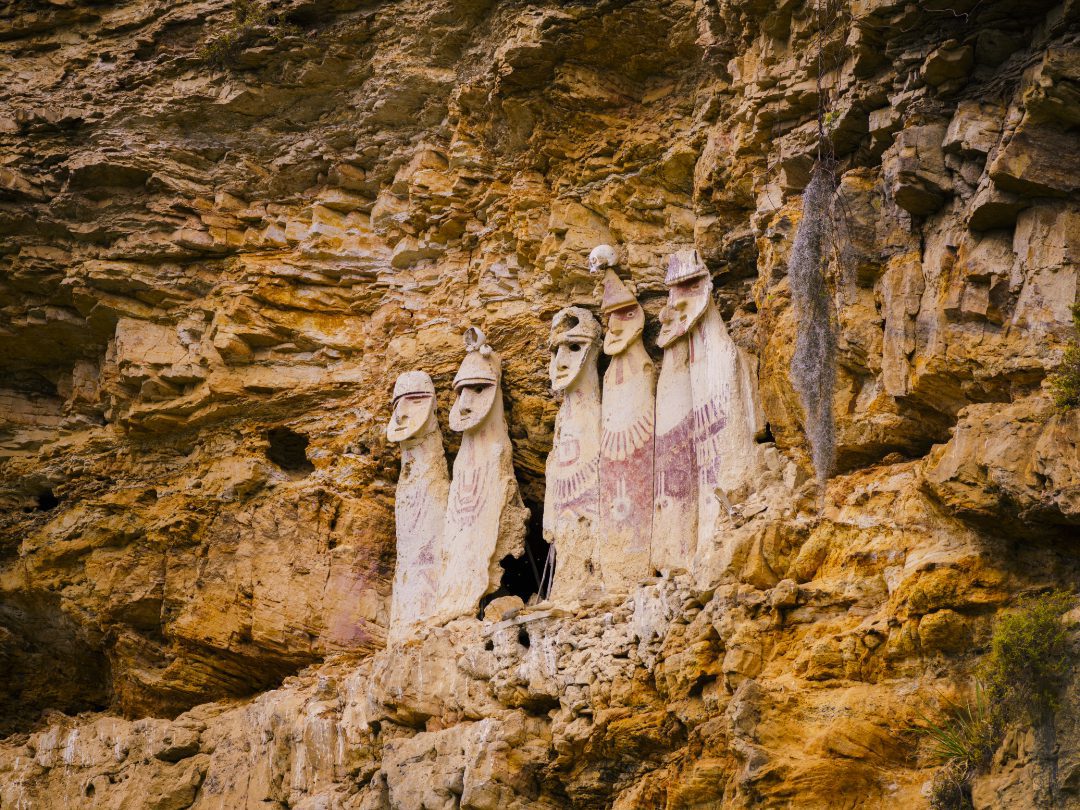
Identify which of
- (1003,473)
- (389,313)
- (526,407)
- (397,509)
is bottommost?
(1003,473)

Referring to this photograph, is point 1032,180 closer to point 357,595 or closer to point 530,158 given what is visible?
point 530,158

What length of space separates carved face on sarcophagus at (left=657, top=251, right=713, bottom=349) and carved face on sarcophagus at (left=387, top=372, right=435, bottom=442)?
235 cm

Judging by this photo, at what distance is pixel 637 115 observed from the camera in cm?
1268

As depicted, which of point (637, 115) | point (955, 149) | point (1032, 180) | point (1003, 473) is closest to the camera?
point (1003, 473)

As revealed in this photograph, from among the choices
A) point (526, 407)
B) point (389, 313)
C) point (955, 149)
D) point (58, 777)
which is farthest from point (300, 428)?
point (955, 149)

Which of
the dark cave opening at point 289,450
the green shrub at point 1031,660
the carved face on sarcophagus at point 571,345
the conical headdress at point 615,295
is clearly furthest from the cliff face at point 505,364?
the carved face on sarcophagus at point 571,345

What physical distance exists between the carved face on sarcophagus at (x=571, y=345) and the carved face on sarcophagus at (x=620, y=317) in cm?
14

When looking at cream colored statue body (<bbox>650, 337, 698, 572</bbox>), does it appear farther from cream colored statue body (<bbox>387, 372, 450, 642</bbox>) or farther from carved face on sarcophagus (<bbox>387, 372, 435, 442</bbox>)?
carved face on sarcophagus (<bbox>387, 372, 435, 442</bbox>)

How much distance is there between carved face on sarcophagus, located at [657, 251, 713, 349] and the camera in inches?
436

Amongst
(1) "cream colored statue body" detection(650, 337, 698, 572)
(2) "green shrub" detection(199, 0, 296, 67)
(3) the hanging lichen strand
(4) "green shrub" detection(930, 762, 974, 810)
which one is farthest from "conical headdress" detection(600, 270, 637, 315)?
(4) "green shrub" detection(930, 762, 974, 810)

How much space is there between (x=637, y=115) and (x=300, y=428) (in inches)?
157

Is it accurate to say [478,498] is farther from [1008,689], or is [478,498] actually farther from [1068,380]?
[1008,689]

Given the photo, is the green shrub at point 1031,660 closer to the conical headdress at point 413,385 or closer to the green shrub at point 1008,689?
the green shrub at point 1008,689

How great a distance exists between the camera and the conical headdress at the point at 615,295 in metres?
11.8
